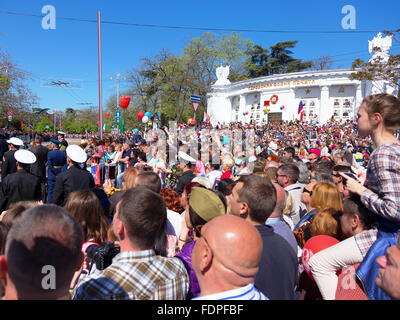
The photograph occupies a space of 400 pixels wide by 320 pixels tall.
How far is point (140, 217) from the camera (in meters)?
1.76

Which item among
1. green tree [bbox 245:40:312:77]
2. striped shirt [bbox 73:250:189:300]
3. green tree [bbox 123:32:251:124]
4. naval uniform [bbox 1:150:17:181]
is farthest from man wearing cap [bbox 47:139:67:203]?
green tree [bbox 245:40:312:77]

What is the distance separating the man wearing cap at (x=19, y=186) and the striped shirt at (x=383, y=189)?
5.36 meters

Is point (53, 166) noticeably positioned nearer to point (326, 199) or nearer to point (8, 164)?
point (8, 164)

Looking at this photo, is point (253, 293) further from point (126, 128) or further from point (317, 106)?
point (126, 128)

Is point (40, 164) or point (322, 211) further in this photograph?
point (40, 164)

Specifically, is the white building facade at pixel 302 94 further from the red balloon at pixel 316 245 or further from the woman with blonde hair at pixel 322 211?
the red balloon at pixel 316 245

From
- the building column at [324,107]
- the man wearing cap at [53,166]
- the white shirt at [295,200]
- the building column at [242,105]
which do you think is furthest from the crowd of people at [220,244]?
the building column at [242,105]

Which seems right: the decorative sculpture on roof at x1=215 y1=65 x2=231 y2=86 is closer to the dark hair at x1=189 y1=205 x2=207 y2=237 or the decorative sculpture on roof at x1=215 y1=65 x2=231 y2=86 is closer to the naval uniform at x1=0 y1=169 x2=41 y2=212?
the naval uniform at x1=0 y1=169 x2=41 y2=212

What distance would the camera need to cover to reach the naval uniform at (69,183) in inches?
198

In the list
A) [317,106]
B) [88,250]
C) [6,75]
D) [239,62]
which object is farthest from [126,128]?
[88,250]

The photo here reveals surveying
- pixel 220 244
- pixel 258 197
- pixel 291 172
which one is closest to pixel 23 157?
pixel 258 197

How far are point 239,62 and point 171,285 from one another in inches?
2036

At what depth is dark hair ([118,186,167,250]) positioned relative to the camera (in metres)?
1.75

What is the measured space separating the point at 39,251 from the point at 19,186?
469 cm
